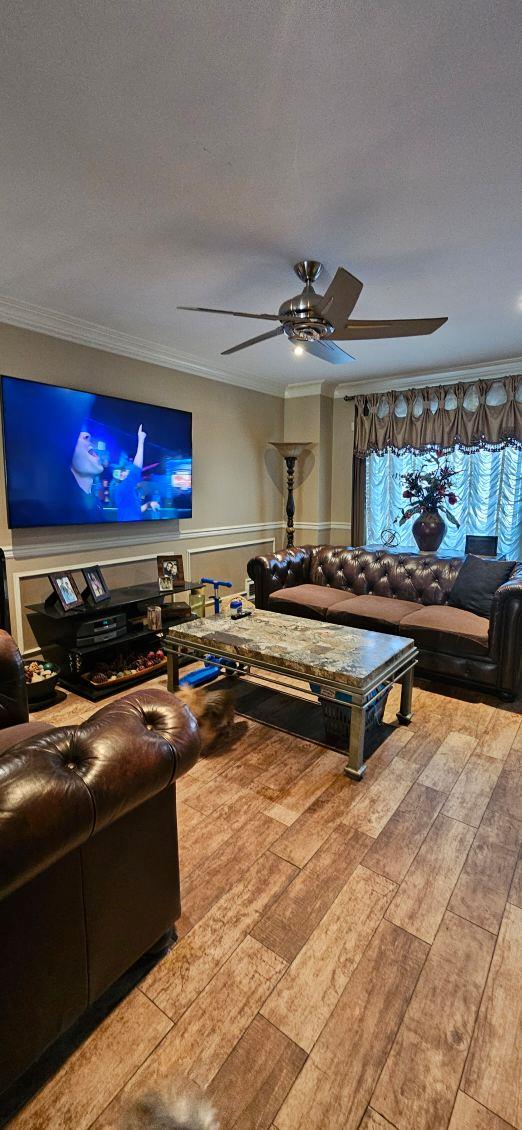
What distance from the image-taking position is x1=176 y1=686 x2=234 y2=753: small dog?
102 inches

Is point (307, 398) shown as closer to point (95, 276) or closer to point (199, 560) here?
point (199, 560)

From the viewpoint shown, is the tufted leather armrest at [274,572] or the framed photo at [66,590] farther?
the tufted leather armrest at [274,572]

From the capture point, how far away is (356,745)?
86.7 inches

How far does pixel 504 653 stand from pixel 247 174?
2792mm

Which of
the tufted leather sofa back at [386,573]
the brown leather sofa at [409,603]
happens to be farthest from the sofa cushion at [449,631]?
the tufted leather sofa back at [386,573]

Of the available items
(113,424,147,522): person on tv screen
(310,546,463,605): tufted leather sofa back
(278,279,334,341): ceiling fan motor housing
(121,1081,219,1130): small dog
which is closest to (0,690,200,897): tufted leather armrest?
(121,1081,219,1130): small dog

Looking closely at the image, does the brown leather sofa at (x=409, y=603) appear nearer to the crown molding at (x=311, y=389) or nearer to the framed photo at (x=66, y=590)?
the framed photo at (x=66, y=590)

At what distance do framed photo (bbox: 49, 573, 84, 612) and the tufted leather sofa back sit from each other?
2209mm

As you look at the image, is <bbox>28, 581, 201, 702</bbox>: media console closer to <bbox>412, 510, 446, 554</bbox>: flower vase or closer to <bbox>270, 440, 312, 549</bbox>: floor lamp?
<bbox>270, 440, 312, 549</bbox>: floor lamp

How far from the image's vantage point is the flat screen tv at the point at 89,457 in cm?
314

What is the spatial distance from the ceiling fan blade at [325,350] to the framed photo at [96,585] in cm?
204

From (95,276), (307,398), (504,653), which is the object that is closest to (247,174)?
(95,276)

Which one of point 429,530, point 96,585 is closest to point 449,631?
point 429,530

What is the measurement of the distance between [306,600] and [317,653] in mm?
1426
